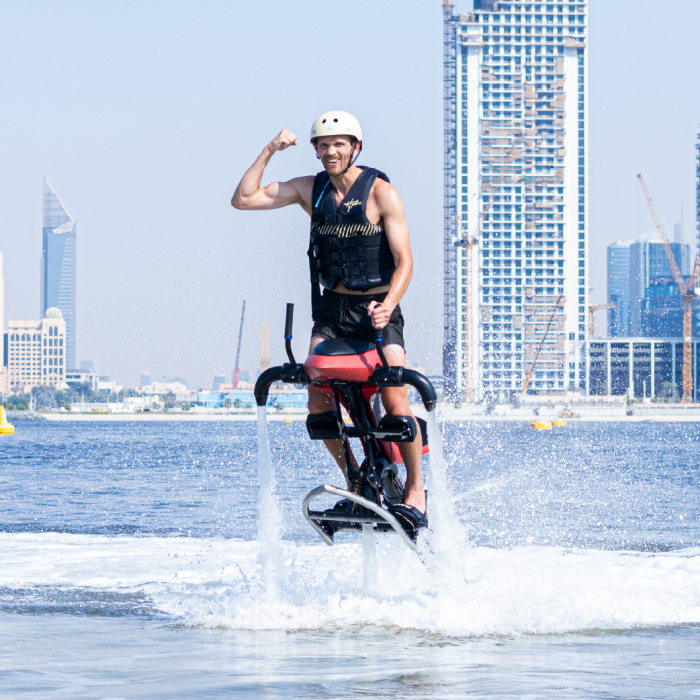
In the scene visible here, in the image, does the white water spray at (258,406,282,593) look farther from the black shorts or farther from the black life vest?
the black life vest

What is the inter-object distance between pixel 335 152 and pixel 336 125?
0.18m

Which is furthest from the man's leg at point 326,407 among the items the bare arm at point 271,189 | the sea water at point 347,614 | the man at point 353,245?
the bare arm at point 271,189

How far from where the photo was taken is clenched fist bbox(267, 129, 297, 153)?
7558 millimetres

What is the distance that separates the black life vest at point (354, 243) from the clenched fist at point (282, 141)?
43 cm

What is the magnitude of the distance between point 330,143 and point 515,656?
3.47 metres

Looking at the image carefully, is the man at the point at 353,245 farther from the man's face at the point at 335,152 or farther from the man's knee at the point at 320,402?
the man's knee at the point at 320,402

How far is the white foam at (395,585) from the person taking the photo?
24.3 feet

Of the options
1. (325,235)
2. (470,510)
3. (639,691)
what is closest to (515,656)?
(639,691)

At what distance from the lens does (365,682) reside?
552cm

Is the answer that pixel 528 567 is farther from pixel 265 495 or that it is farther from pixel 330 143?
pixel 330 143

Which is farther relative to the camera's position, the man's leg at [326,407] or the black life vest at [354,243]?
the man's leg at [326,407]

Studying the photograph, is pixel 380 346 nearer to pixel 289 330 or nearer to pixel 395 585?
pixel 289 330

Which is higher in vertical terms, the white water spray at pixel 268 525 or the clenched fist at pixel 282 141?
the clenched fist at pixel 282 141

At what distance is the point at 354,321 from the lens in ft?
24.9
